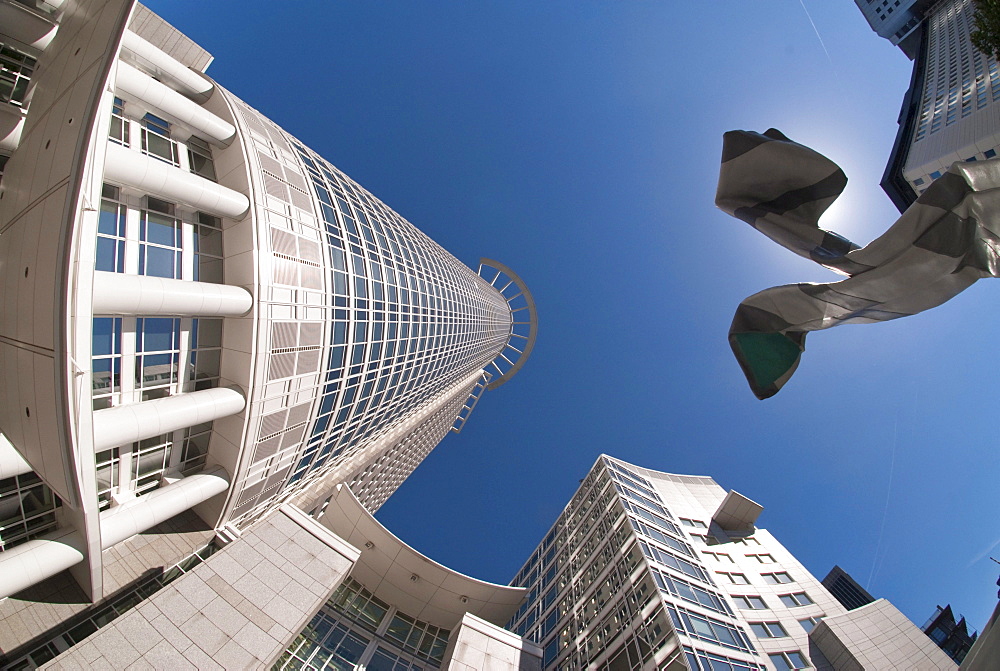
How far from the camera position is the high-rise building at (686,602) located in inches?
771

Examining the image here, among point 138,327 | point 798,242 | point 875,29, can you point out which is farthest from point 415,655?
point 875,29

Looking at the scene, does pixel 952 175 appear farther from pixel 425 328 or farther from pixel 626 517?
pixel 425 328

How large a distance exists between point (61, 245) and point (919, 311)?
52.1 ft

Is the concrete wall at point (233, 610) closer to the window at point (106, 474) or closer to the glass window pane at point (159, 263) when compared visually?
the window at point (106, 474)

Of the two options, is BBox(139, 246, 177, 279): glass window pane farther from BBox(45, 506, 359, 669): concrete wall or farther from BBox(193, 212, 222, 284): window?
BBox(45, 506, 359, 669): concrete wall

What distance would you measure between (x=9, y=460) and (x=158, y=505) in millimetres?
4705

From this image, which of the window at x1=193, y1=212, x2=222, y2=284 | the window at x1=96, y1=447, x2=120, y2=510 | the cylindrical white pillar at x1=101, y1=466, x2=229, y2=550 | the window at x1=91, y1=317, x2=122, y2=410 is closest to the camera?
the window at x1=91, y1=317, x2=122, y2=410

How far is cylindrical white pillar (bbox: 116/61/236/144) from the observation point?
513 inches

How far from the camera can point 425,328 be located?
35.2 metres

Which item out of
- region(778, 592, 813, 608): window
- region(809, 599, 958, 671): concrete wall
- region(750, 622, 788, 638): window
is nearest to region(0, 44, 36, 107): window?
region(750, 622, 788, 638): window

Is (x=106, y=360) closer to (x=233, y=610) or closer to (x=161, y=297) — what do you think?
(x=161, y=297)

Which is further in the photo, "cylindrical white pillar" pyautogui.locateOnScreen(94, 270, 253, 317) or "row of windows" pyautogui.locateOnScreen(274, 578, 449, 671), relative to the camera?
"row of windows" pyautogui.locateOnScreen(274, 578, 449, 671)

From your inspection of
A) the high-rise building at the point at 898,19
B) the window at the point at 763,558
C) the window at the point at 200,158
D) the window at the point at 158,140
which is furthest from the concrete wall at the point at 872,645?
the high-rise building at the point at 898,19

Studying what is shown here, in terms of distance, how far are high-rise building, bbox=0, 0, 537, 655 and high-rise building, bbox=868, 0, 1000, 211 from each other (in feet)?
144
